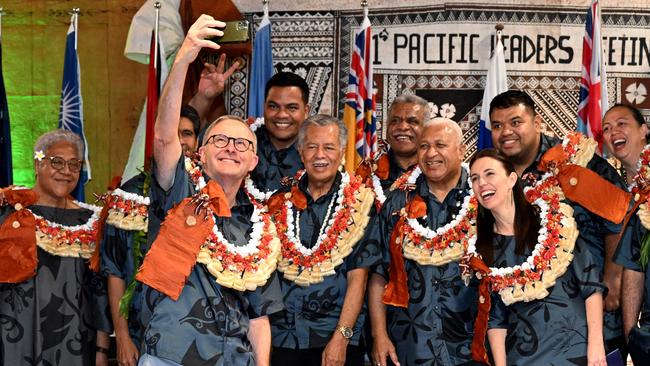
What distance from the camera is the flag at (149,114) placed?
593cm

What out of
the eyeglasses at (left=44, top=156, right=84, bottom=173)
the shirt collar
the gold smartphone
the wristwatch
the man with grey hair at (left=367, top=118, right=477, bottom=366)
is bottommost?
the wristwatch

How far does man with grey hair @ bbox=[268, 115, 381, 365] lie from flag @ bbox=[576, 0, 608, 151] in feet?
7.16

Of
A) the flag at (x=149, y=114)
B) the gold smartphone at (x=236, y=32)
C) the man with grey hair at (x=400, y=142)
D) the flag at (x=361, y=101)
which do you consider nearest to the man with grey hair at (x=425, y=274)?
the man with grey hair at (x=400, y=142)

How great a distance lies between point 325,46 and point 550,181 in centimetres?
295

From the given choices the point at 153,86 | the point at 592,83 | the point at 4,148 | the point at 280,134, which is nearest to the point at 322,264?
the point at 280,134

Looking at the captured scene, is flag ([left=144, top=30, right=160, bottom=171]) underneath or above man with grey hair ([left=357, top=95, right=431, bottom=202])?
above

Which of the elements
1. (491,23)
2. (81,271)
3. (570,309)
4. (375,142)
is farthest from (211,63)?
(570,309)

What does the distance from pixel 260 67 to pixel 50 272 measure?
2.35 m

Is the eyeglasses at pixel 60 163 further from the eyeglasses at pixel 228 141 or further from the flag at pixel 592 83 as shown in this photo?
the flag at pixel 592 83

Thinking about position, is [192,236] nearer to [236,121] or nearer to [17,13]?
[236,121]

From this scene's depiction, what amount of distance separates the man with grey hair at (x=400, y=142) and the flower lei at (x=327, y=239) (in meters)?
0.38

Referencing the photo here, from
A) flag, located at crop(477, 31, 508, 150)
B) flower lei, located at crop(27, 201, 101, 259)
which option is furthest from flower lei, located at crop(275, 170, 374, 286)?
flag, located at crop(477, 31, 508, 150)

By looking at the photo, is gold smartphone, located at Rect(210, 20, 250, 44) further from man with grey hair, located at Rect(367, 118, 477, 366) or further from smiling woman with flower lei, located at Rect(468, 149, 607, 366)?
smiling woman with flower lei, located at Rect(468, 149, 607, 366)

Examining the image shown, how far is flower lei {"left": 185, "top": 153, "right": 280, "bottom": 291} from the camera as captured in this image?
3270mm
